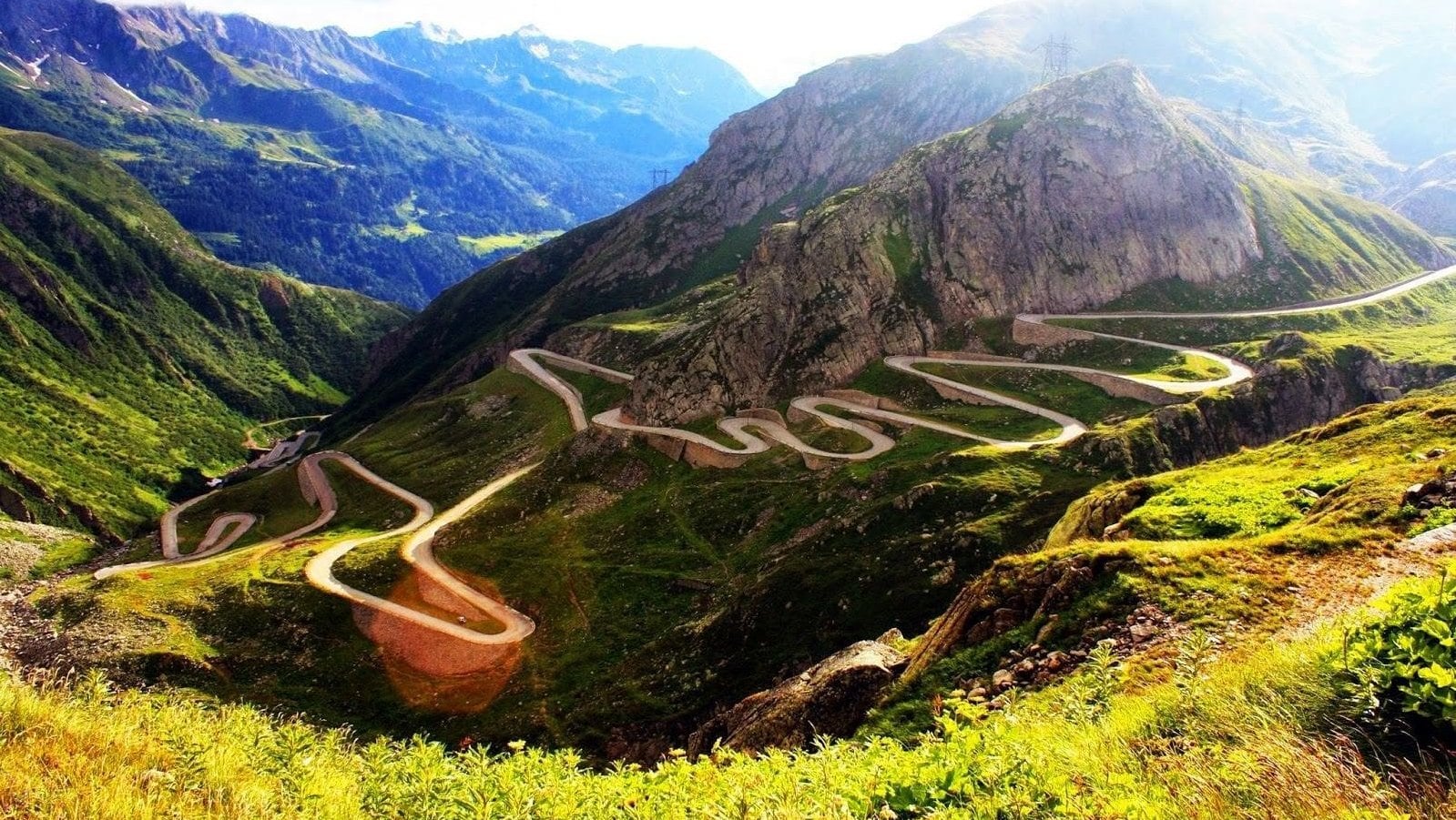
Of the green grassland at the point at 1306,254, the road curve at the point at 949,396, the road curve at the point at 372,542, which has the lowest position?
the road curve at the point at 372,542

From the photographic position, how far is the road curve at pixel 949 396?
3214 inches

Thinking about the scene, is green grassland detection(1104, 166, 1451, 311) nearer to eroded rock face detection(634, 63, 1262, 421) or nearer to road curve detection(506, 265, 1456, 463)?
eroded rock face detection(634, 63, 1262, 421)

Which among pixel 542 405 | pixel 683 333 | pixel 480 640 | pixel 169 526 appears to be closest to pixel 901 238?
pixel 683 333

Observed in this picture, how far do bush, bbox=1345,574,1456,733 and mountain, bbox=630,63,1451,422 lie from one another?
100037mm

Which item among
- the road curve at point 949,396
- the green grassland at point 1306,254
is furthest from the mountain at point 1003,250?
the road curve at point 949,396

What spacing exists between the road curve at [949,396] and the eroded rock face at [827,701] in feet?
148

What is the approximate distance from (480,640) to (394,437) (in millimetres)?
97426

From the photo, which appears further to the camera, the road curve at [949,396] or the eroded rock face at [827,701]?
the road curve at [949,396]

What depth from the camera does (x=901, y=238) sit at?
409 feet

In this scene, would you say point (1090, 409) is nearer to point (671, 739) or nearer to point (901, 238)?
point (901, 238)

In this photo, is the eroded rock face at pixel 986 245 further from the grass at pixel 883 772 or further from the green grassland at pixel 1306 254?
the grass at pixel 883 772

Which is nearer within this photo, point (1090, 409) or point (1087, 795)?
point (1087, 795)

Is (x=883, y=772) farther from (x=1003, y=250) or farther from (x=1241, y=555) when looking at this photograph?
(x=1003, y=250)

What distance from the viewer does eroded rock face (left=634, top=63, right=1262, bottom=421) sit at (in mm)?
113812
